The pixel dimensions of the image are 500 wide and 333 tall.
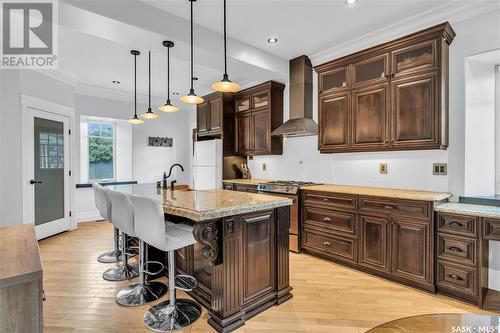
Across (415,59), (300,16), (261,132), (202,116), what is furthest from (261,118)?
(415,59)

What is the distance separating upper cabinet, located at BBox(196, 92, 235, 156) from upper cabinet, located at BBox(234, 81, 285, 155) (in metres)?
0.23

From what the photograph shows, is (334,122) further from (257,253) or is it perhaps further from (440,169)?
(257,253)

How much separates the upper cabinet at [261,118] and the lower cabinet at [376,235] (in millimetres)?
1402

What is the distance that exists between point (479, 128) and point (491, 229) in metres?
1.18

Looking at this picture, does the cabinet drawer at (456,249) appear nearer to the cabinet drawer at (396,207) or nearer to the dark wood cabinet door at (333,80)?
the cabinet drawer at (396,207)

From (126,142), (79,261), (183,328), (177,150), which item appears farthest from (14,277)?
(177,150)

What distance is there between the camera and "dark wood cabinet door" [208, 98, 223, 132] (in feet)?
17.0

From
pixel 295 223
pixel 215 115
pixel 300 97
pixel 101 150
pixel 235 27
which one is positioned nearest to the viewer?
pixel 235 27

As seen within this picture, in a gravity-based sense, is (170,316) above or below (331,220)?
below

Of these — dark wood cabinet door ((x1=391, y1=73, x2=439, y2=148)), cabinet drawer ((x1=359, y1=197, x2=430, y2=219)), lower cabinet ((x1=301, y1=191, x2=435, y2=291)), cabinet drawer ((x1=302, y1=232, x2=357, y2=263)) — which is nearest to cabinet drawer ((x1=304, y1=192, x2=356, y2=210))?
lower cabinet ((x1=301, y1=191, x2=435, y2=291))

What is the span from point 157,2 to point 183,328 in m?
3.01

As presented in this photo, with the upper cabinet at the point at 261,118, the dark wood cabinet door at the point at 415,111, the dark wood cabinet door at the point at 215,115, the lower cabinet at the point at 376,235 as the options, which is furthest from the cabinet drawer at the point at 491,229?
the dark wood cabinet door at the point at 215,115

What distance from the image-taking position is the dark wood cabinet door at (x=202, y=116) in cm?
555

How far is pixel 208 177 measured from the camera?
16.8ft
